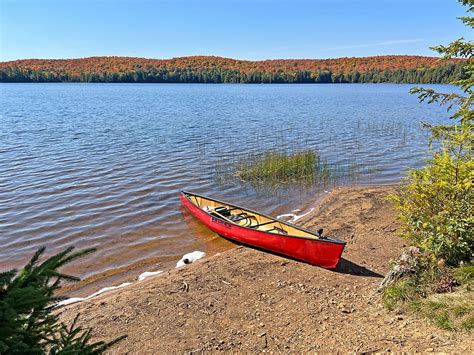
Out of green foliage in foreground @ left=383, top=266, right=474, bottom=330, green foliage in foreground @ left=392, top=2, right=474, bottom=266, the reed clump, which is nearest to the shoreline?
green foliage in foreground @ left=383, top=266, right=474, bottom=330

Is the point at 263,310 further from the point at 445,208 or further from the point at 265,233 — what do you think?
the point at 445,208

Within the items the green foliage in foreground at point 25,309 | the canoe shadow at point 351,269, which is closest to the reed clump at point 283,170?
the canoe shadow at point 351,269

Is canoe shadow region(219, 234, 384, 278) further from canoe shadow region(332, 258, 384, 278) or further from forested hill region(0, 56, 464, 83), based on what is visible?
forested hill region(0, 56, 464, 83)

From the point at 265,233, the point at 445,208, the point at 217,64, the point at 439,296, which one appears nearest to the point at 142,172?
the point at 265,233

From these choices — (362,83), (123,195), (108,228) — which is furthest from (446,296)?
(362,83)

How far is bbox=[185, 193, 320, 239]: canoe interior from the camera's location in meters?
9.91

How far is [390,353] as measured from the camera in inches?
187

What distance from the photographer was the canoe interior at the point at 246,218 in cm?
991

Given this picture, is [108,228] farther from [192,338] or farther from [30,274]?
[30,274]

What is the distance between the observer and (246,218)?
10.9 m

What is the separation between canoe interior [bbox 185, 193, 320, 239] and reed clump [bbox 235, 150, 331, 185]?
384cm

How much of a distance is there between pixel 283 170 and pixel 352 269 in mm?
8486

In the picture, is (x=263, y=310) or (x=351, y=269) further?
(x=351, y=269)

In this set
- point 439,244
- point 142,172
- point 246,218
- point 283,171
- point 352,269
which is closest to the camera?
point 439,244
